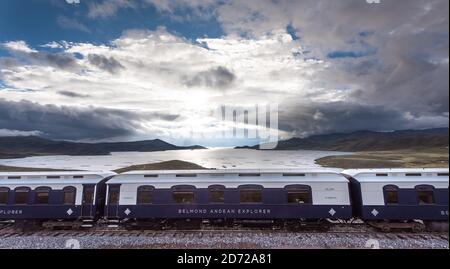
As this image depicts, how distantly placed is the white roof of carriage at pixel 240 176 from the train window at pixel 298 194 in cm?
34

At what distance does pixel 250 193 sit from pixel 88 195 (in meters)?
9.81

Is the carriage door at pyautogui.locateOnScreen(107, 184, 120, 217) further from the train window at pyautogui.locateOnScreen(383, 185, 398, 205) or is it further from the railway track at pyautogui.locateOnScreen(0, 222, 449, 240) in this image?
the train window at pyautogui.locateOnScreen(383, 185, 398, 205)

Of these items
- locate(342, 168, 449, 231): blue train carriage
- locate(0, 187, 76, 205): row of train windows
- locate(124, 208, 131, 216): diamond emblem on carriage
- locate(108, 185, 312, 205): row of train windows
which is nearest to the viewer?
locate(342, 168, 449, 231): blue train carriage

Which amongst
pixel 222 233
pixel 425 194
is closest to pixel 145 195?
pixel 222 233

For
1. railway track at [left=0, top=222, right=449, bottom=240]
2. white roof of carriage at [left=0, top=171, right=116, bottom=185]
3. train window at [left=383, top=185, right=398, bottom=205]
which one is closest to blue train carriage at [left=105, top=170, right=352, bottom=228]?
railway track at [left=0, top=222, right=449, bottom=240]

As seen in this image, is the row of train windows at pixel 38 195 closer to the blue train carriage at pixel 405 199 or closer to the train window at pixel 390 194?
the blue train carriage at pixel 405 199

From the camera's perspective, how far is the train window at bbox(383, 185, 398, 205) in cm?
1470

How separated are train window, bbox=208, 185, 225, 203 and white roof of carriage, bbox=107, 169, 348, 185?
1.14 feet

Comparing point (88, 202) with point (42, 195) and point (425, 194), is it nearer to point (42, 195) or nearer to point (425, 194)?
point (42, 195)

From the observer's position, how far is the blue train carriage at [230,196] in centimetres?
1491

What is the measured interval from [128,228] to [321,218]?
11.5 metres
